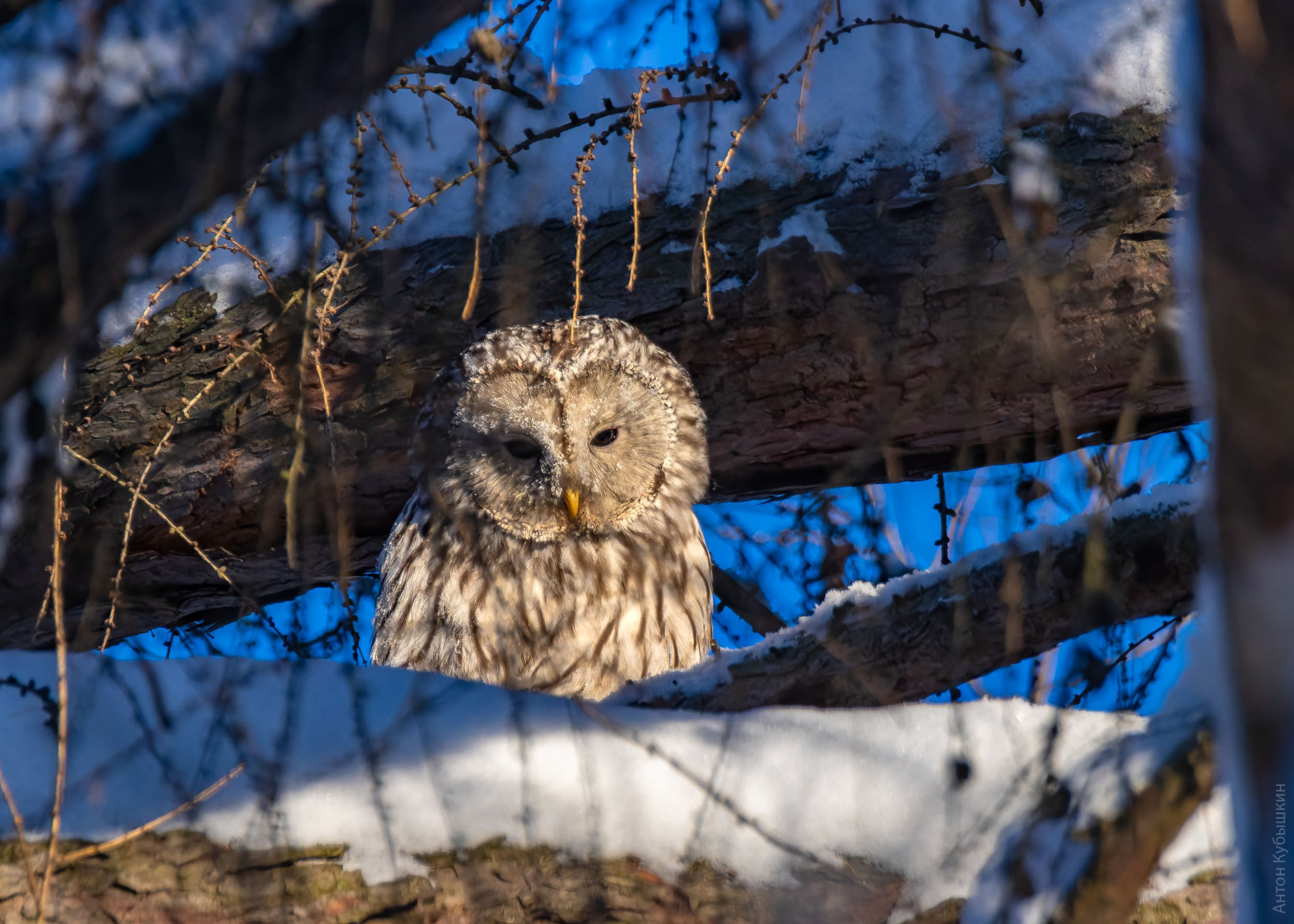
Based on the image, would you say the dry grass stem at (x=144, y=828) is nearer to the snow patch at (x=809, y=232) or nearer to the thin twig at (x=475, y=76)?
the thin twig at (x=475, y=76)

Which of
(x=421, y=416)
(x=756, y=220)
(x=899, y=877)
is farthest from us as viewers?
(x=421, y=416)

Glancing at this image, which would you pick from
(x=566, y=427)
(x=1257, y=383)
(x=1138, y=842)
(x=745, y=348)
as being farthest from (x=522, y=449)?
(x=1257, y=383)

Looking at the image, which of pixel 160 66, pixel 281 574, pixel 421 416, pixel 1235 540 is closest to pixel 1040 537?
pixel 1235 540

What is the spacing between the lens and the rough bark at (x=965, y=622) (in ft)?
4.64

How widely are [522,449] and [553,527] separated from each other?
235mm

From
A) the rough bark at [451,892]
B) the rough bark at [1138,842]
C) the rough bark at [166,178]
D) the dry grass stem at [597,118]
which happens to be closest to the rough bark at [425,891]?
the rough bark at [451,892]

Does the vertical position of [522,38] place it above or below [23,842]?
above

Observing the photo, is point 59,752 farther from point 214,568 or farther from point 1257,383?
point 1257,383

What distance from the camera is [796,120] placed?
2623 millimetres

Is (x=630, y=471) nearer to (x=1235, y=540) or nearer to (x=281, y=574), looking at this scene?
(x=281, y=574)

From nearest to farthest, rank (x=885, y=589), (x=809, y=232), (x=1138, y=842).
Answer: (x=1138, y=842)
(x=885, y=589)
(x=809, y=232)

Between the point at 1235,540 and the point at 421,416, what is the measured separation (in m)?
2.42

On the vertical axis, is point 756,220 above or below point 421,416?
above

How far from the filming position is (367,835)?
4.18 ft
